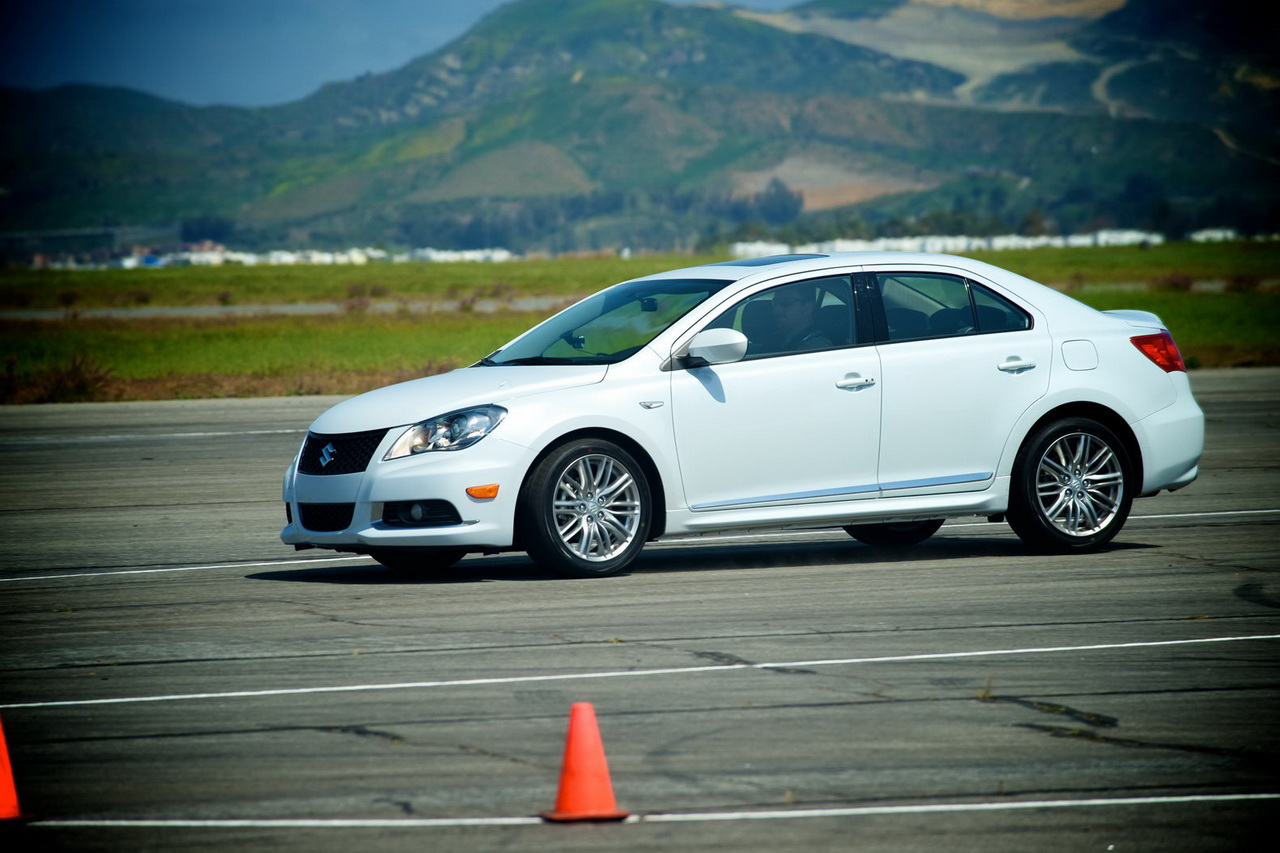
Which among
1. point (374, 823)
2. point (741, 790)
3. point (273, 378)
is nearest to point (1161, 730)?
point (741, 790)

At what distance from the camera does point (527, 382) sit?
31.0 feet

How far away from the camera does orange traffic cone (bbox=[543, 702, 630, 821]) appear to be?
198 inches

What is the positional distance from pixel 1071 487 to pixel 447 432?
12.9 ft

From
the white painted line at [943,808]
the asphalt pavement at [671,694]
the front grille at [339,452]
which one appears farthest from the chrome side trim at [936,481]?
the white painted line at [943,808]

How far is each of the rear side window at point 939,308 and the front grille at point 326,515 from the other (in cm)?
337

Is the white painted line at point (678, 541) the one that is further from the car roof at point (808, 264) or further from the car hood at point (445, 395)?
the car roof at point (808, 264)

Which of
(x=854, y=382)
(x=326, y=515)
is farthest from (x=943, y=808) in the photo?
(x=326, y=515)

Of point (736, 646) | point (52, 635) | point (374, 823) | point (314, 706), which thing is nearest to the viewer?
point (374, 823)

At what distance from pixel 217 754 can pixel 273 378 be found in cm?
2601

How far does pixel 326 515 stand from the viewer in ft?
30.8

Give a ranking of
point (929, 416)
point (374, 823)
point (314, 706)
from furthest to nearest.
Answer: point (929, 416) < point (314, 706) < point (374, 823)

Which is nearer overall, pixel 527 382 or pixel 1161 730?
pixel 1161 730

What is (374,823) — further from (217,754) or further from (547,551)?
(547,551)

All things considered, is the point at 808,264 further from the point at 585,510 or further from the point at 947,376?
the point at 585,510
